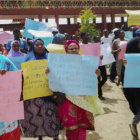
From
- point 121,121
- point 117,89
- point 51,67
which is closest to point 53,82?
point 51,67

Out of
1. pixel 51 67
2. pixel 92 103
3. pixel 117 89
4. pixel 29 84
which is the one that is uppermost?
pixel 51 67

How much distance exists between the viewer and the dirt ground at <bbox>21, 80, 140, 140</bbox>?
3.99 m

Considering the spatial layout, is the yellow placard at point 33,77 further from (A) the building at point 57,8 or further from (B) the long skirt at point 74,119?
(A) the building at point 57,8

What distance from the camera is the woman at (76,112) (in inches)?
116

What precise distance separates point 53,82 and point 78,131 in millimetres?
682

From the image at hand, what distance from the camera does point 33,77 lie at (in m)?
2.84

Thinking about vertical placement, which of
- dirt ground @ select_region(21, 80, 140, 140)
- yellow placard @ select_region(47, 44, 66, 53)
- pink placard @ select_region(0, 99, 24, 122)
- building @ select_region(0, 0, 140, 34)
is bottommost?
dirt ground @ select_region(21, 80, 140, 140)

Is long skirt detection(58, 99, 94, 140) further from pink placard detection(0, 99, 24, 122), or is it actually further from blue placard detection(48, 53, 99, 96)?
pink placard detection(0, 99, 24, 122)

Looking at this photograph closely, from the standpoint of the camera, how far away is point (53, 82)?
2781 millimetres

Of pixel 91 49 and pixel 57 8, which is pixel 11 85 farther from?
pixel 57 8

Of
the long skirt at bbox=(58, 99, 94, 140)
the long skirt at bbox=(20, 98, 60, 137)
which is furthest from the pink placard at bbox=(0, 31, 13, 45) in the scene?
the long skirt at bbox=(58, 99, 94, 140)

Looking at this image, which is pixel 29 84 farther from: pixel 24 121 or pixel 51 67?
pixel 24 121

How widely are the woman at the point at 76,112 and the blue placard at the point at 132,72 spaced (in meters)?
0.46

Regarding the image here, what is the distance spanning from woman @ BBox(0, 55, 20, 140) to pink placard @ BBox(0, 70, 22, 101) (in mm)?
91
